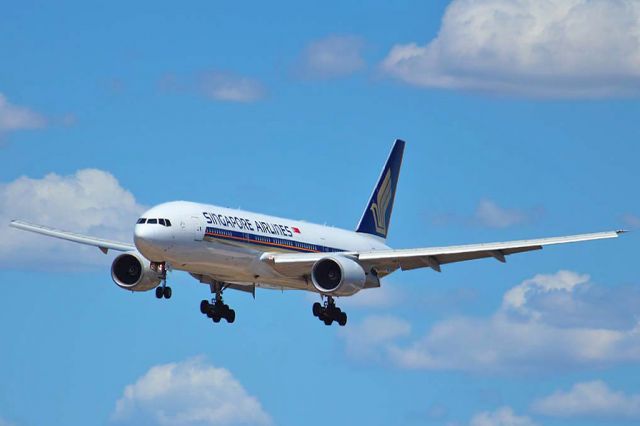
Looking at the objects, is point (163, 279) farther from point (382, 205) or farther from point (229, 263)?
point (382, 205)

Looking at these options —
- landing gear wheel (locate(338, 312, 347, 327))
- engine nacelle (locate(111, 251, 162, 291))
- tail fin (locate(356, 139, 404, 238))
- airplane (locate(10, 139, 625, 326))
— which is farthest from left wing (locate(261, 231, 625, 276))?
tail fin (locate(356, 139, 404, 238))

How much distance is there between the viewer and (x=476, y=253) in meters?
91.1

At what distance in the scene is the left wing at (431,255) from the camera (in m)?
88.6

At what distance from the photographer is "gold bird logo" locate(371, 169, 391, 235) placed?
→ 10394 centimetres

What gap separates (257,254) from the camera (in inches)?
3494

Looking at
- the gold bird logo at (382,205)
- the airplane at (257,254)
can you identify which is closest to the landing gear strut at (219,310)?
the airplane at (257,254)

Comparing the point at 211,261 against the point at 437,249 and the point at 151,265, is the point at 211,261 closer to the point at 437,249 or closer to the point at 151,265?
the point at 151,265

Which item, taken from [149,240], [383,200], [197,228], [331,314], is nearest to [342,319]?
[331,314]

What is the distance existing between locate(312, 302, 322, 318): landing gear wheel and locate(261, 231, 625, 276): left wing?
13.0ft

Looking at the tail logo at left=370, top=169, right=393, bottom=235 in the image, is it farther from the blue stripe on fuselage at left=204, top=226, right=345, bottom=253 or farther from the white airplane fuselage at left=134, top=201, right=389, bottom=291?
the white airplane fuselage at left=134, top=201, right=389, bottom=291

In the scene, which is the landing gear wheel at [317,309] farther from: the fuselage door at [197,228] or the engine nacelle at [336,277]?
the fuselage door at [197,228]

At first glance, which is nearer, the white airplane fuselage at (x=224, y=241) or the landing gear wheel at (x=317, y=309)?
the white airplane fuselage at (x=224, y=241)

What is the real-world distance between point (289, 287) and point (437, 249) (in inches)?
321

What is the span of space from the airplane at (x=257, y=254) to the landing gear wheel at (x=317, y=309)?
0.10 ft
